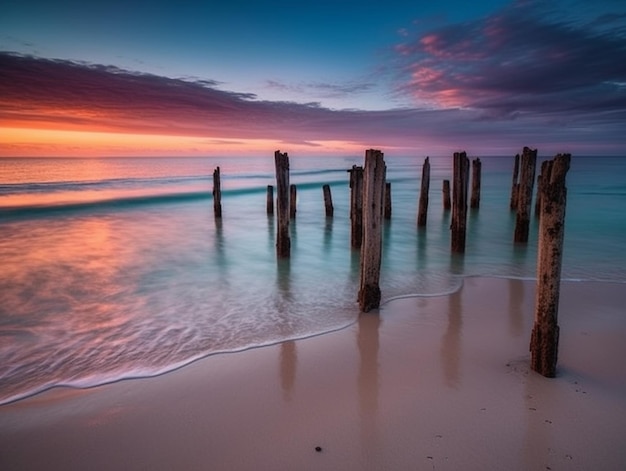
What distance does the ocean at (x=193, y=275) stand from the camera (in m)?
5.25

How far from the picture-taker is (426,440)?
10.8 ft

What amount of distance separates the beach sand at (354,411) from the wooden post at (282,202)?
474 centimetres

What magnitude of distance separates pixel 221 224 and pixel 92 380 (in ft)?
40.6

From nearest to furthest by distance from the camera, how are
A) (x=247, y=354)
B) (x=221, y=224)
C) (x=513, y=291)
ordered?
(x=247, y=354)
(x=513, y=291)
(x=221, y=224)

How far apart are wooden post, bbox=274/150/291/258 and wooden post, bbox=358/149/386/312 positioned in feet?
12.1

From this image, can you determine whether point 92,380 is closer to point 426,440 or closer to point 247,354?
point 247,354

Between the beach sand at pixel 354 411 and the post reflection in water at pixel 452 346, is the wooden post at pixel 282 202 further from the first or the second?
the beach sand at pixel 354 411

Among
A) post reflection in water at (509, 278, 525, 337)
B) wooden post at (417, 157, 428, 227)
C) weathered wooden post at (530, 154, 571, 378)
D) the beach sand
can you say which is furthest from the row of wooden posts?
wooden post at (417, 157, 428, 227)

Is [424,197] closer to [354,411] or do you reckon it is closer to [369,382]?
[369,382]

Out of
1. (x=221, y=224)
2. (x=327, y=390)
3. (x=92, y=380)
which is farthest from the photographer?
(x=221, y=224)

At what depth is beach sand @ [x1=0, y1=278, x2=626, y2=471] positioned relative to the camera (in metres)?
3.13

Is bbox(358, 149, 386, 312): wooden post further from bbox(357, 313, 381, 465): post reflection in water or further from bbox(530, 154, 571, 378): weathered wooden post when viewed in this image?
bbox(530, 154, 571, 378): weathered wooden post

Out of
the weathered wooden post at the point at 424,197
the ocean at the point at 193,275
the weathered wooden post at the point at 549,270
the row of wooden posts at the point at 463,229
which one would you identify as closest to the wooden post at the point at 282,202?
the row of wooden posts at the point at 463,229

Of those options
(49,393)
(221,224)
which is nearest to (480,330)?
(49,393)
